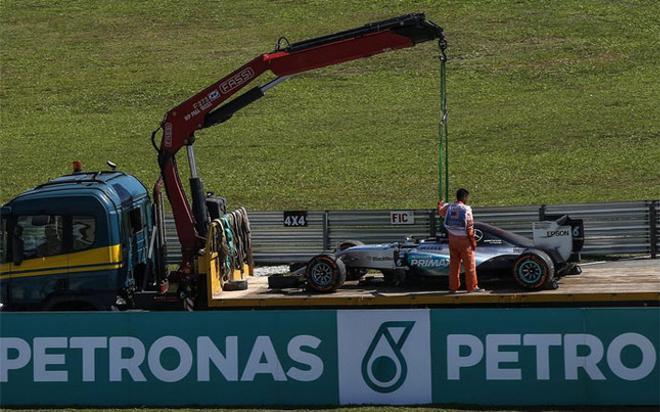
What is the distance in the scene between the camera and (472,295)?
15664 mm

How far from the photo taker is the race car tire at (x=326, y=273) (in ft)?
54.1

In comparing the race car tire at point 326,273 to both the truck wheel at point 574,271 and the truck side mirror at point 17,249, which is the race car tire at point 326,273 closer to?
the truck wheel at point 574,271

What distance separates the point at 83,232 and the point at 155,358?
11.9 feet

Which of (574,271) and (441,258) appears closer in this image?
(441,258)

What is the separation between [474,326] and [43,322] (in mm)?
5532

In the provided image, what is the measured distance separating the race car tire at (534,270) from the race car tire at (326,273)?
254cm

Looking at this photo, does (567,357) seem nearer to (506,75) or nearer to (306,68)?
(306,68)

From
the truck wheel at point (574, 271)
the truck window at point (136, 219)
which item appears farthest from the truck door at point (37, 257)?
the truck wheel at point (574, 271)

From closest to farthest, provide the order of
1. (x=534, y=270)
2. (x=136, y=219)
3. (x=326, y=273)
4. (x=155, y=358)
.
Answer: (x=155, y=358), (x=534, y=270), (x=326, y=273), (x=136, y=219)

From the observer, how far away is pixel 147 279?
18.2 meters

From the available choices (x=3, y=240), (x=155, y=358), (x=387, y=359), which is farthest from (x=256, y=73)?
(x=387, y=359)

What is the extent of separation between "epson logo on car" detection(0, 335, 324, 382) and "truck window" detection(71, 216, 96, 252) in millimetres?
2946

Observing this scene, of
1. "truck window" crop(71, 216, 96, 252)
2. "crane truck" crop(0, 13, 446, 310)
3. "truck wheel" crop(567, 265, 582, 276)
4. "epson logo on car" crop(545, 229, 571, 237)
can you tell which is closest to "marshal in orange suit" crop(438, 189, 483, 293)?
"epson logo on car" crop(545, 229, 571, 237)

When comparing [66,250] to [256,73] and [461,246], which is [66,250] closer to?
[256,73]
